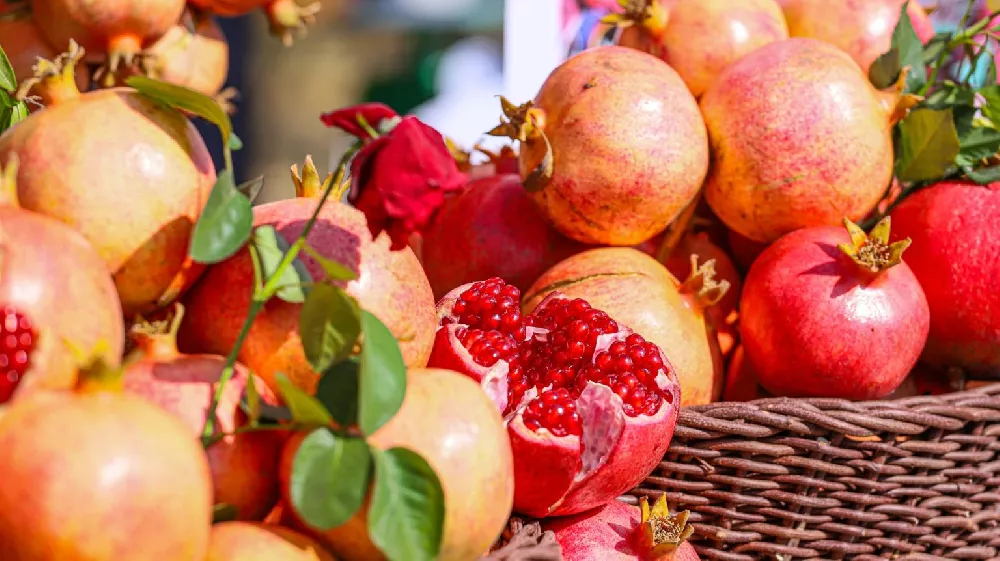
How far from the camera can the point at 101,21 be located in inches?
51.3

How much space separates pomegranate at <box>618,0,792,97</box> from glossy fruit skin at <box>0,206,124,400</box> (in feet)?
3.42

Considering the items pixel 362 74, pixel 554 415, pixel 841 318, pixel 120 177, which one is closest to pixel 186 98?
pixel 120 177

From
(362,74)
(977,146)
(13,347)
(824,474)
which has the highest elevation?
(13,347)

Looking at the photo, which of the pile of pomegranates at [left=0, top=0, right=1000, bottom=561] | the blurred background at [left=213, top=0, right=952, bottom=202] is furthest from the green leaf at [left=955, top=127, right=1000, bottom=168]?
the blurred background at [left=213, top=0, right=952, bottom=202]

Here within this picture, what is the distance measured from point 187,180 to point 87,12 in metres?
0.70

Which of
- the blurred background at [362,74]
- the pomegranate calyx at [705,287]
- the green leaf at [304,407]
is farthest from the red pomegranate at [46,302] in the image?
the blurred background at [362,74]

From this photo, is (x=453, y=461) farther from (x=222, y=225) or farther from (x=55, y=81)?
(x=55, y=81)

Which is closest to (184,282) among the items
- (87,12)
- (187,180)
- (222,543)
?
(187,180)

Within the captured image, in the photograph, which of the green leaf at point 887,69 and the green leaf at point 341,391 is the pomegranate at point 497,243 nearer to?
the green leaf at point 887,69

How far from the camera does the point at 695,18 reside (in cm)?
146

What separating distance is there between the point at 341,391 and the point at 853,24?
1.26 m

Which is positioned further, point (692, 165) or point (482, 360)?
point (692, 165)

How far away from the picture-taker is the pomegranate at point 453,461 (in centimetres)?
63

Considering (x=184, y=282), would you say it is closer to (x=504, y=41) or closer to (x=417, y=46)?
(x=504, y=41)
